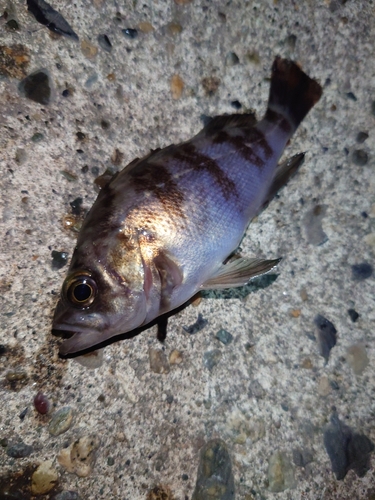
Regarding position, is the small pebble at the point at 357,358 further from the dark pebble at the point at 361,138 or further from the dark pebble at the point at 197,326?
the dark pebble at the point at 361,138

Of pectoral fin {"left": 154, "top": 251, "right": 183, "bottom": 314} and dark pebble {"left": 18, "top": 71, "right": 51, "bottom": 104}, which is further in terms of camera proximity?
dark pebble {"left": 18, "top": 71, "right": 51, "bottom": 104}

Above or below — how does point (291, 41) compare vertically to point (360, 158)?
above

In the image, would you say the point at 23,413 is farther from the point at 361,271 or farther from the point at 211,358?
the point at 361,271

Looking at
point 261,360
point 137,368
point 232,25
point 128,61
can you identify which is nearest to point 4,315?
point 137,368

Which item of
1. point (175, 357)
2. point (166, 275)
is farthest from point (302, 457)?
point (166, 275)

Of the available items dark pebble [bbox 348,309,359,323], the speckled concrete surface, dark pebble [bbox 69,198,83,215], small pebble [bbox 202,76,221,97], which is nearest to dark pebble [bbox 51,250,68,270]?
the speckled concrete surface

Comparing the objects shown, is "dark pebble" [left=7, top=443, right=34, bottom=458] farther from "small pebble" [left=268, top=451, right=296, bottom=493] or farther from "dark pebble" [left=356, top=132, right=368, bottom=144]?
"dark pebble" [left=356, top=132, right=368, bottom=144]

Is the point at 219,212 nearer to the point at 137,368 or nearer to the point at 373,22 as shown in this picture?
the point at 137,368
